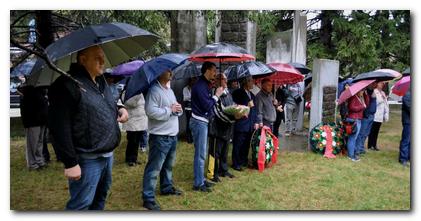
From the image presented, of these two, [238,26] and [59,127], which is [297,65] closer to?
[238,26]

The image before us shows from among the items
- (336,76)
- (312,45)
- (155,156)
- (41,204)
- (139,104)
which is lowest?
(41,204)

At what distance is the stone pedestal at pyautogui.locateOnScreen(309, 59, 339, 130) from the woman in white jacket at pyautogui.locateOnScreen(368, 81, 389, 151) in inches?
25.2

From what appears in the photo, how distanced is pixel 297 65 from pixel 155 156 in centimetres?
385

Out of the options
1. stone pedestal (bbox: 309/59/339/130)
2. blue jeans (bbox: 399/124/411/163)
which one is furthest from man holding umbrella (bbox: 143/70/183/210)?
stone pedestal (bbox: 309/59/339/130)

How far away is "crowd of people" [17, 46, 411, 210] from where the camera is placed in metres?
2.28

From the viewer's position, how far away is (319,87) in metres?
5.67

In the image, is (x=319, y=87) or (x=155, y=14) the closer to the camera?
(x=155, y=14)

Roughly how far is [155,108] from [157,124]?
6.0 inches

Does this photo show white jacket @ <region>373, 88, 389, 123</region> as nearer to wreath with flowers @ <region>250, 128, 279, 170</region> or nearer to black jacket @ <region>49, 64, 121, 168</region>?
wreath with flowers @ <region>250, 128, 279, 170</region>

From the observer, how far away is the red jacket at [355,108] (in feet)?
16.9

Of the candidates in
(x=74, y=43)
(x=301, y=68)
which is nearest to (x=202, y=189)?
(x=74, y=43)

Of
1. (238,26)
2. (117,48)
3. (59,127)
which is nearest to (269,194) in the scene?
(117,48)

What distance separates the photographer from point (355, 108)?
516cm

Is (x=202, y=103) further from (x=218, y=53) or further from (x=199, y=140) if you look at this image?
(x=218, y=53)
